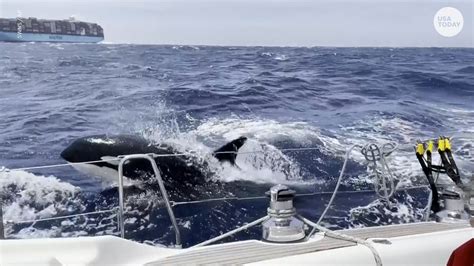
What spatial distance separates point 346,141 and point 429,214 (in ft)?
12.2

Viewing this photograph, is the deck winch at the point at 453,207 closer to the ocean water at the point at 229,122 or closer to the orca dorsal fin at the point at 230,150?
the ocean water at the point at 229,122

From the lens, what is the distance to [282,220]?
1.81m

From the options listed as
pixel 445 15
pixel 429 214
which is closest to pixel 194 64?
pixel 445 15

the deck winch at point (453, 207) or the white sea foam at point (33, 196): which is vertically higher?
the deck winch at point (453, 207)

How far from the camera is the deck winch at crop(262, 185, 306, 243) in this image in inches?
69.9

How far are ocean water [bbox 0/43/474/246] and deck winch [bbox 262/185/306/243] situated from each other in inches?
39.6

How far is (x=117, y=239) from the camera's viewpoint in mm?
1660

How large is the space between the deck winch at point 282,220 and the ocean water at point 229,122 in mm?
1007

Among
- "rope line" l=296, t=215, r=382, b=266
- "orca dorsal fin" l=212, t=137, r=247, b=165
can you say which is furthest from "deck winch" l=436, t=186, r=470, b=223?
"orca dorsal fin" l=212, t=137, r=247, b=165

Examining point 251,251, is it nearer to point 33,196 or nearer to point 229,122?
point 33,196

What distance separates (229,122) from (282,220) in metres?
5.01

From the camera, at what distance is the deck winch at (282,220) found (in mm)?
1775

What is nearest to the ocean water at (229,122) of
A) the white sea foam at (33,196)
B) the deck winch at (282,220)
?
the white sea foam at (33,196)

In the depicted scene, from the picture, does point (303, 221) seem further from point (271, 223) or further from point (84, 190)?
point (84, 190)
